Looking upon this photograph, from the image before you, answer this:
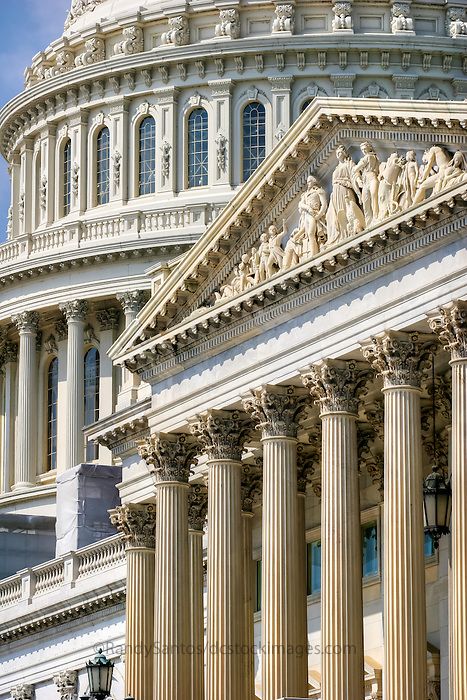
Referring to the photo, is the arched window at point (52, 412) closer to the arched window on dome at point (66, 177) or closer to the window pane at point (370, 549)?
the arched window on dome at point (66, 177)

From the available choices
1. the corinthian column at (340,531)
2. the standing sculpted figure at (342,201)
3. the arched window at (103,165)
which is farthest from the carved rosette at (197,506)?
the arched window at (103,165)

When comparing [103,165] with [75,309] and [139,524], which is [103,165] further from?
[139,524]

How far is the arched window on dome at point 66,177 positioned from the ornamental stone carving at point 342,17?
15.2 m

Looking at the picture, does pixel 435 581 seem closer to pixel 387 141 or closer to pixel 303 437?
pixel 303 437

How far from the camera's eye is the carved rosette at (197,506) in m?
80.8

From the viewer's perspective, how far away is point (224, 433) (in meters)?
76.1

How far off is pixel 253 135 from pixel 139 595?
153 feet

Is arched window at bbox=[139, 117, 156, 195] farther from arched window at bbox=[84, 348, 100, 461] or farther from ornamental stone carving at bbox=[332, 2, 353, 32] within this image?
ornamental stone carving at bbox=[332, 2, 353, 32]

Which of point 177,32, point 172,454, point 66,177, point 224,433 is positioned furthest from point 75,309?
point 224,433

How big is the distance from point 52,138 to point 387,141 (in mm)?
64873

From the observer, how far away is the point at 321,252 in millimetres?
70750

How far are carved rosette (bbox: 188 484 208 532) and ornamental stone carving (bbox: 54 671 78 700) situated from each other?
59.2 feet

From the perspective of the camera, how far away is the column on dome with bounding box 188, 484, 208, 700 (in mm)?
77750

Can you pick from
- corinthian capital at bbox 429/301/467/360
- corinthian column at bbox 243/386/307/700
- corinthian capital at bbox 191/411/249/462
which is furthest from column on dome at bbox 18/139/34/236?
corinthian capital at bbox 429/301/467/360
